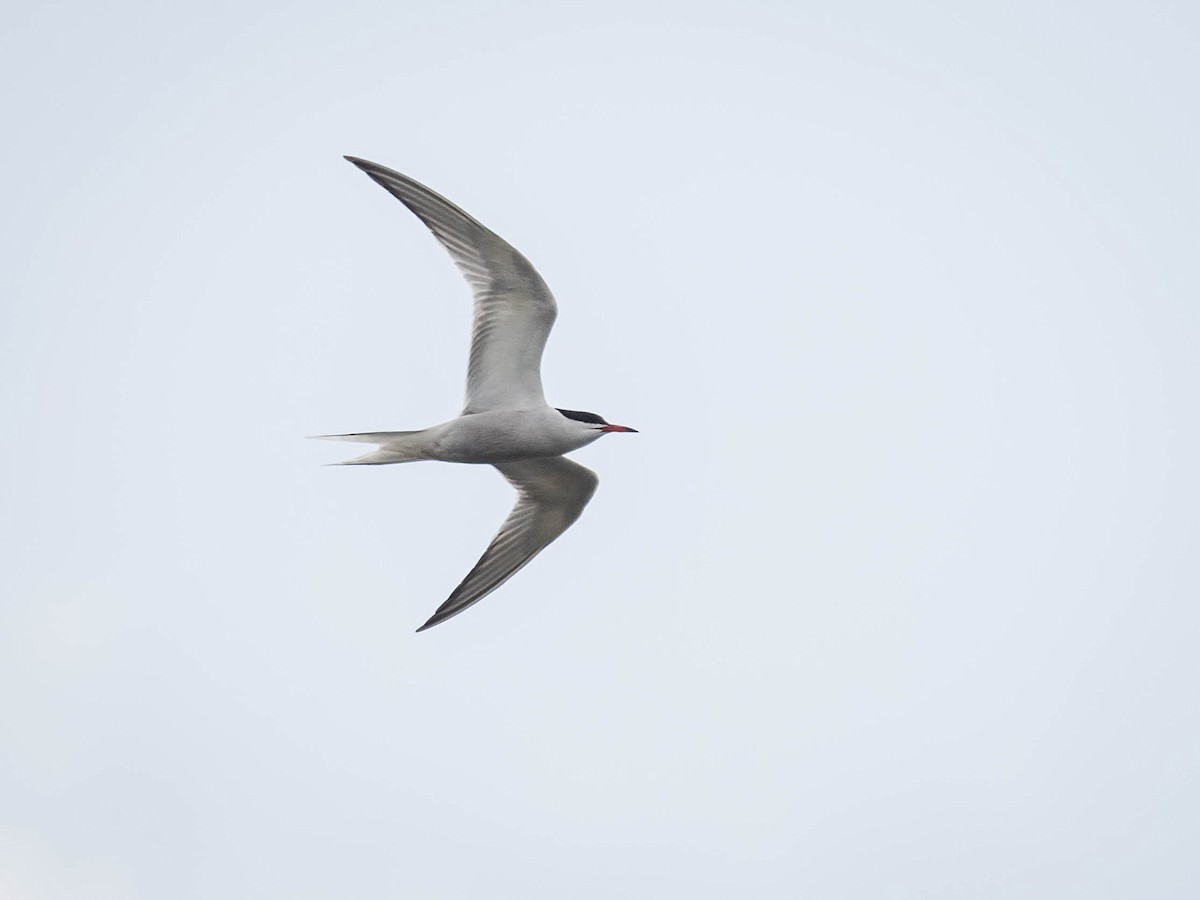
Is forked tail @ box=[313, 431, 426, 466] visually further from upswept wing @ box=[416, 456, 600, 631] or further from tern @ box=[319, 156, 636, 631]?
upswept wing @ box=[416, 456, 600, 631]

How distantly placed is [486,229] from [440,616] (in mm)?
3208

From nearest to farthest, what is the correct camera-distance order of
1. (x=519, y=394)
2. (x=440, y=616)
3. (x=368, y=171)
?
(x=368, y=171), (x=519, y=394), (x=440, y=616)

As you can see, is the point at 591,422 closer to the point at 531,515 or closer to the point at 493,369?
the point at 493,369

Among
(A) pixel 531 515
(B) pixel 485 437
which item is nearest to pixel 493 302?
(B) pixel 485 437

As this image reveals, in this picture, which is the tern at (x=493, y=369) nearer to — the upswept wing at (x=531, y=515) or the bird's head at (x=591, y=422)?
the bird's head at (x=591, y=422)

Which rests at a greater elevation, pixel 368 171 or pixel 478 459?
pixel 368 171

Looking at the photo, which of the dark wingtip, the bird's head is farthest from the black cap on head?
the dark wingtip

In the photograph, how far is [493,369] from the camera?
38.0 ft

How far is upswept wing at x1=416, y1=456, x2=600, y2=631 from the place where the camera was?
41.9 ft

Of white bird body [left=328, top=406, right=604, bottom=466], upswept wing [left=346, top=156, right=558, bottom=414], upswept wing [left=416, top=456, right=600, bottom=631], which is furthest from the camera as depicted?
upswept wing [left=416, top=456, right=600, bottom=631]

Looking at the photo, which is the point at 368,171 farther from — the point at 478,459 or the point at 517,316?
the point at 478,459

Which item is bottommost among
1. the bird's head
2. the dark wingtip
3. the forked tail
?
the dark wingtip

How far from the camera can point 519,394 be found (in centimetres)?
1165

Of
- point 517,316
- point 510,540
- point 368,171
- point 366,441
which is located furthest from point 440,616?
point 368,171
